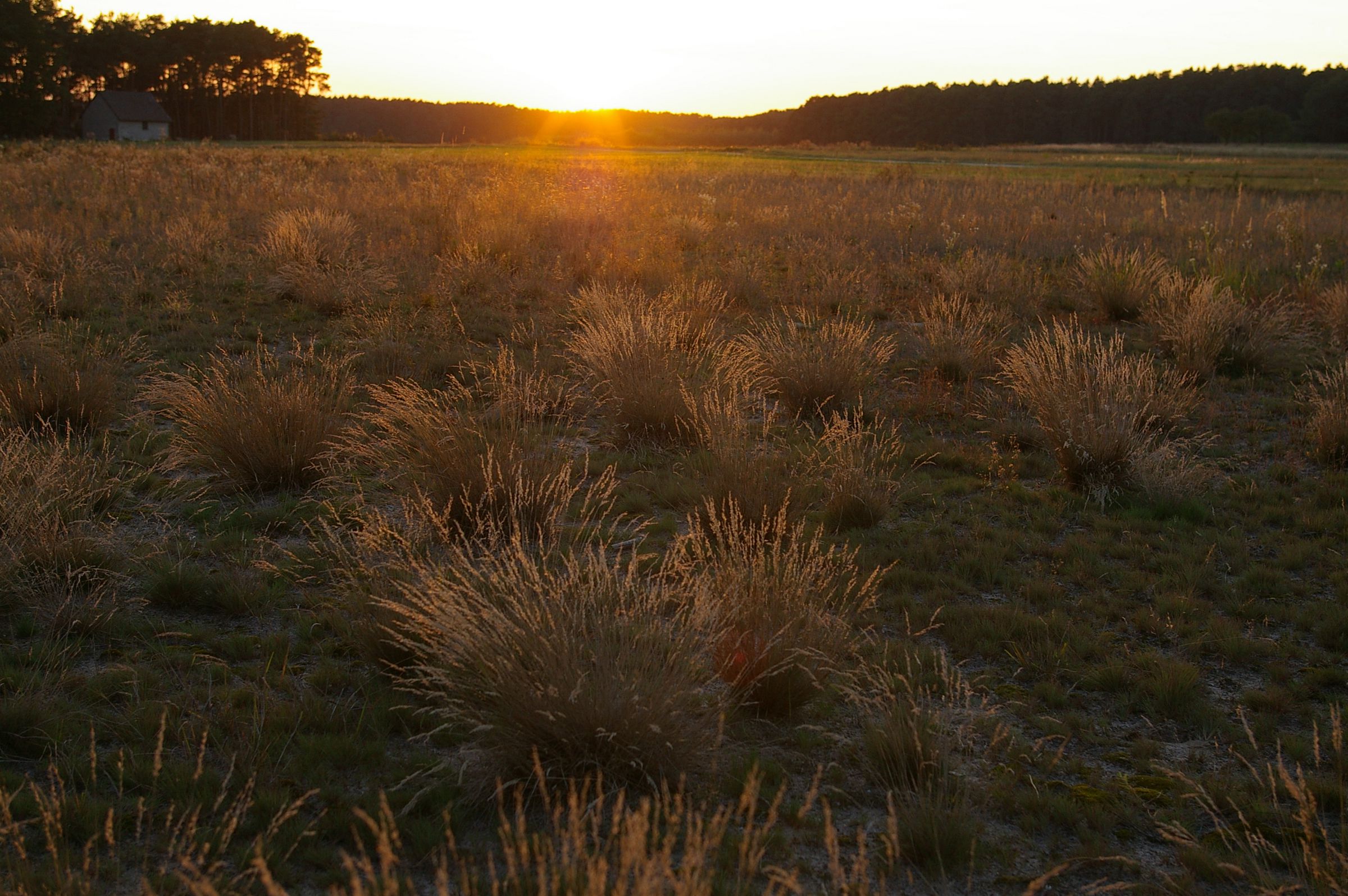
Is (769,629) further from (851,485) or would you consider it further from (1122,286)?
(1122,286)

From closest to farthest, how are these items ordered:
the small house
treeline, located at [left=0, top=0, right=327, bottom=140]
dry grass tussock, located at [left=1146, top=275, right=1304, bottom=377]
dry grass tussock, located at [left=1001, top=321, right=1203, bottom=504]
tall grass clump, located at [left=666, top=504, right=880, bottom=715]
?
1. tall grass clump, located at [left=666, top=504, right=880, bottom=715]
2. dry grass tussock, located at [left=1001, top=321, right=1203, bottom=504]
3. dry grass tussock, located at [left=1146, top=275, right=1304, bottom=377]
4. the small house
5. treeline, located at [left=0, top=0, right=327, bottom=140]

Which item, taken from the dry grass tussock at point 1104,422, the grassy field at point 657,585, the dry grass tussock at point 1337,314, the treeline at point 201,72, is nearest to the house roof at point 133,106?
the treeline at point 201,72

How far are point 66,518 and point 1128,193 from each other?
22542mm

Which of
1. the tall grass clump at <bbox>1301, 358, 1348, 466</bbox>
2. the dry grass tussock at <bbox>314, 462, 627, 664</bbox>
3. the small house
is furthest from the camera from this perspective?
the small house

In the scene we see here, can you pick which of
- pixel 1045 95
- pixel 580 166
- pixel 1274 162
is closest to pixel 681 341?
pixel 580 166

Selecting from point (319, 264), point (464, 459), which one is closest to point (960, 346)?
point (464, 459)

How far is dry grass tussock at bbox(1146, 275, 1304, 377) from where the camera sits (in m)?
8.16

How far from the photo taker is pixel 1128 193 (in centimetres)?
2116

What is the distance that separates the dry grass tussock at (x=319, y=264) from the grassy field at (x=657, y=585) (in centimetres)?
8

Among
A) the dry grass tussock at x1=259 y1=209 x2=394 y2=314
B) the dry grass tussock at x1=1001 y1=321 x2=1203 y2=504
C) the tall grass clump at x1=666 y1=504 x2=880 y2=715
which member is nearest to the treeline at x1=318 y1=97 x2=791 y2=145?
the dry grass tussock at x1=259 y1=209 x2=394 y2=314

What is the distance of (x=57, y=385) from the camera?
5.95 m

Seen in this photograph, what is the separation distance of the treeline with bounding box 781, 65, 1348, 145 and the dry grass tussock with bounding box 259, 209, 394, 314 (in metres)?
75.4

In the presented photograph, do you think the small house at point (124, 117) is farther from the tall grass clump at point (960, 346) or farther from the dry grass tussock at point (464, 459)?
the dry grass tussock at point (464, 459)

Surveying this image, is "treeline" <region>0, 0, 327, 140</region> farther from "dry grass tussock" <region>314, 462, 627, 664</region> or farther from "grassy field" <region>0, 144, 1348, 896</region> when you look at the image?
"dry grass tussock" <region>314, 462, 627, 664</region>
